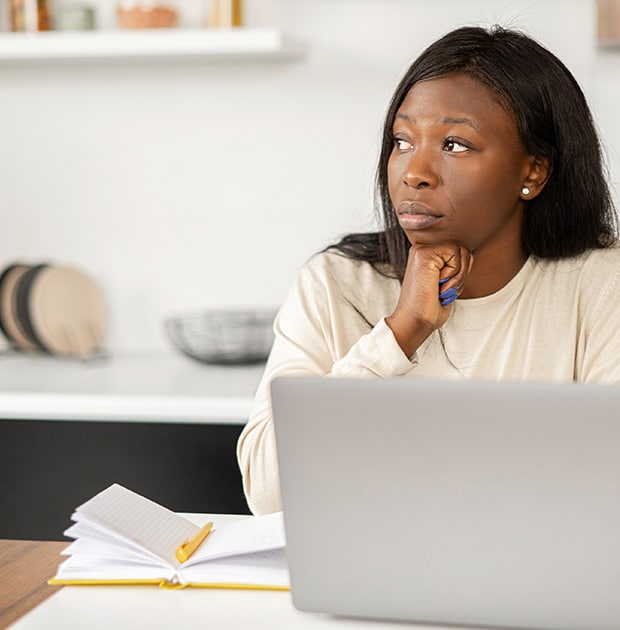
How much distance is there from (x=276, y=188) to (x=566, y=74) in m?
1.24

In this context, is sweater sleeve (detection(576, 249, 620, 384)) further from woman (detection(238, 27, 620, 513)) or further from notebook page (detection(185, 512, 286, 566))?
notebook page (detection(185, 512, 286, 566))

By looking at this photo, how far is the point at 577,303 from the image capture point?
1.64m

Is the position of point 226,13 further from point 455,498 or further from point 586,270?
point 455,498

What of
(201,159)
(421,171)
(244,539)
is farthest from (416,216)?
(201,159)

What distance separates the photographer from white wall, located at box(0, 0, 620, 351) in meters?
2.63

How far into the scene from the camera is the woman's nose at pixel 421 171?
1454 mm

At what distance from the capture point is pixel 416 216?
1.48m

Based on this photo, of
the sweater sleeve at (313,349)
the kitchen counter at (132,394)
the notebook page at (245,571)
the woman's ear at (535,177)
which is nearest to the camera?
the notebook page at (245,571)

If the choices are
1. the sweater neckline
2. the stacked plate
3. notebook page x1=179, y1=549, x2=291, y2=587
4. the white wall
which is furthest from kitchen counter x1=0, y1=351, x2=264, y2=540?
notebook page x1=179, y1=549, x2=291, y2=587

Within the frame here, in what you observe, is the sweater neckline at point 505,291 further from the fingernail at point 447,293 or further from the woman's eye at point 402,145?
the woman's eye at point 402,145

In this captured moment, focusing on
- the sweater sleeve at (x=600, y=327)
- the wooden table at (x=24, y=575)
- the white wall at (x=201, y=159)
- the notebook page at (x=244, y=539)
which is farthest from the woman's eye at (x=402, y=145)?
the white wall at (x=201, y=159)

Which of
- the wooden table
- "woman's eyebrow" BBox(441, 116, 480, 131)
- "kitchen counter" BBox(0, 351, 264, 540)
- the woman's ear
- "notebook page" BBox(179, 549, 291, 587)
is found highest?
"woman's eyebrow" BBox(441, 116, 480, 131)

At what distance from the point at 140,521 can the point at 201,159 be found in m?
1.77

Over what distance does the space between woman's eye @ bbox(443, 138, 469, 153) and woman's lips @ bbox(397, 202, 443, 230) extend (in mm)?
89
